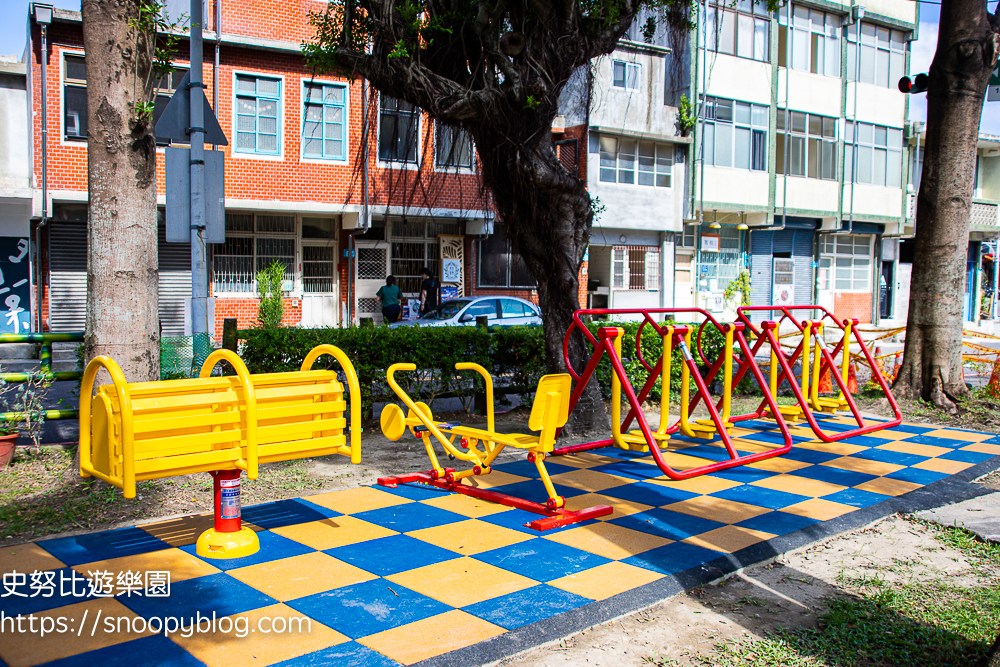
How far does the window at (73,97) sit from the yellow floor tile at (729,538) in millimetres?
16630

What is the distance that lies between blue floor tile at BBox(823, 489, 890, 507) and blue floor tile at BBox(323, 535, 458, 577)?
10.8 feet

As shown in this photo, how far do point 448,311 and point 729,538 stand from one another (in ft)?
37.1

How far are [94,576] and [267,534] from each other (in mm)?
1081

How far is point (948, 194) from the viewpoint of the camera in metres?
10.8

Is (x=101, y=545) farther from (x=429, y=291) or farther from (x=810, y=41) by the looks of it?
(x=810, y=41)

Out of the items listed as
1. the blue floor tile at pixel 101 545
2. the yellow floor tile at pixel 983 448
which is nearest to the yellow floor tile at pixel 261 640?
the blue floor tile at pixel 101 545

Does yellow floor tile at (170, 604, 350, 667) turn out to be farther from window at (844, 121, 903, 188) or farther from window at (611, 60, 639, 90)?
window at (844, 121, 903, 188)

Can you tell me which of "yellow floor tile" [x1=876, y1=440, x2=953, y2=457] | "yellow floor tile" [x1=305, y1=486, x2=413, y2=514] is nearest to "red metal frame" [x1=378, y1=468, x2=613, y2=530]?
"yellow floor tile" [x1=305, y1=486, x2=413, y2=514]

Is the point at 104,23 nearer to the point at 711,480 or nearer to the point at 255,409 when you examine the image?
the point at 255,409

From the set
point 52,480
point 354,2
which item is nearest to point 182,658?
point 52,480

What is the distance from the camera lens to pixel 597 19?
320 inches

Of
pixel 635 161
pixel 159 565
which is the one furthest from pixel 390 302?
pixel 159 565

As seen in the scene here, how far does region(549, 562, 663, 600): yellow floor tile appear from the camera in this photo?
4.18m

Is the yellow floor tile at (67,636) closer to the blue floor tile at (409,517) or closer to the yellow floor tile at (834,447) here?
the blue floor tile at (409,517)
